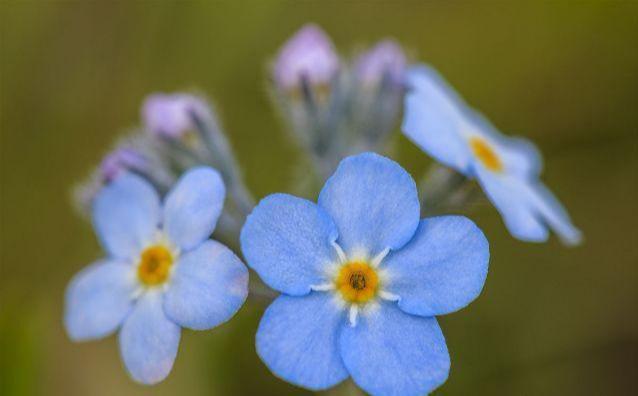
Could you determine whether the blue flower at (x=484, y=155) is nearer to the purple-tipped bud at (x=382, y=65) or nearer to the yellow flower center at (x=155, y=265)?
the purple-tipped bud at (x=382, y=65)

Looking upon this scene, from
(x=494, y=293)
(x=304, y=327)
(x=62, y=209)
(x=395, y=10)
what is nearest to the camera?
(x=304, y=327)

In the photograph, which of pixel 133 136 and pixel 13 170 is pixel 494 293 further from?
pixel 13 170

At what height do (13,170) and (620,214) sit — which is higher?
(620,214)

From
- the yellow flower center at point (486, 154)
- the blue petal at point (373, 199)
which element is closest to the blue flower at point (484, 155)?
the yellow flower center at point (486, 154)

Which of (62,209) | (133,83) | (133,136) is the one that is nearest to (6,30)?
(133,83)

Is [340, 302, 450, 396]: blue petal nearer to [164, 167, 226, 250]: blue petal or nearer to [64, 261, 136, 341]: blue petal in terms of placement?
[164, 167, 226, 250]: blue petal

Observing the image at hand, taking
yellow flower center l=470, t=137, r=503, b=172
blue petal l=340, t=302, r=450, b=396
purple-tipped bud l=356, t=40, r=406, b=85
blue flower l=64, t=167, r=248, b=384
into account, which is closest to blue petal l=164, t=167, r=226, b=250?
blue flower l=64, t=167, r=248, b=384

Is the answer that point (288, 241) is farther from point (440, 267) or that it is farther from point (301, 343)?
point (440, 267)
